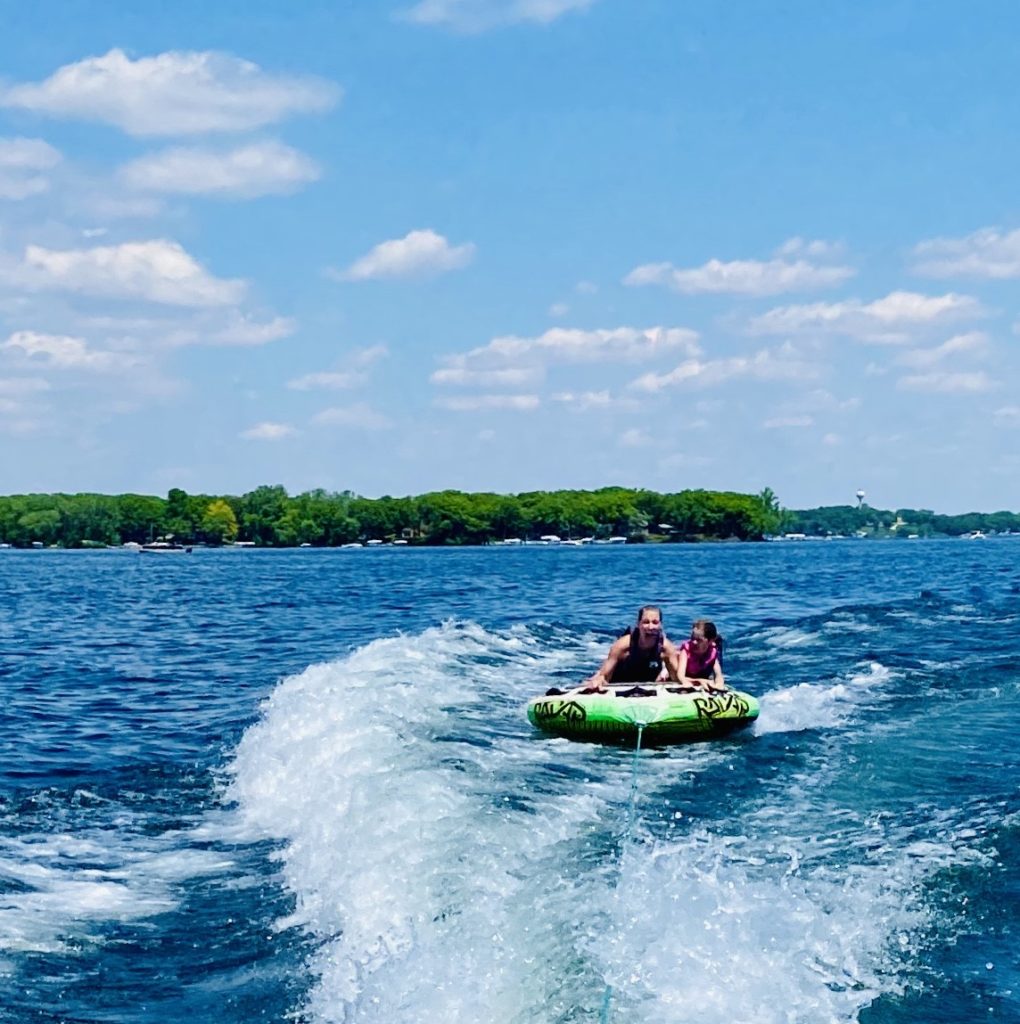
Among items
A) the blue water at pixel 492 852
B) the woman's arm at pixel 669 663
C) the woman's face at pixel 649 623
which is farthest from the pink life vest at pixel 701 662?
the blue water at pixel 492 852

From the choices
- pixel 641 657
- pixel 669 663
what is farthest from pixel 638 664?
pixel 669 663

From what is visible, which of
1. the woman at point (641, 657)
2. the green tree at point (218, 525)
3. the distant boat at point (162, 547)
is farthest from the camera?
the green tree at point (218, 525)

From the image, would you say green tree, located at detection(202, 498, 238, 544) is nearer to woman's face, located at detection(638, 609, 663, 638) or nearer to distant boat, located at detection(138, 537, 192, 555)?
distant boat, located at detection(138, 537, 192, 555)

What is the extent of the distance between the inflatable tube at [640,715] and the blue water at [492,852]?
350 mm

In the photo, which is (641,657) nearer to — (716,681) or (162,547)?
(716,681)

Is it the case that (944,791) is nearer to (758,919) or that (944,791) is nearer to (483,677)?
(758,919)

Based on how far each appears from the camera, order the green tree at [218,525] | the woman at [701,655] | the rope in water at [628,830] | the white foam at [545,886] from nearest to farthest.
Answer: the rope in water at [628,830]
the white foam at [545,886]
the woman at [701,655]
the green tree at [218,525]

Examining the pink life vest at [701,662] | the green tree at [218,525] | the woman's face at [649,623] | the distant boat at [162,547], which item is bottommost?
the distant boat at [162,547]

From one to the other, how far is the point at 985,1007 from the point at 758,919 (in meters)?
1.37

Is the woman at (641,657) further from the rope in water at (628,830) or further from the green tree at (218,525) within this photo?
the green tree at (218,525)

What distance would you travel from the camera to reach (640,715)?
15812 mm

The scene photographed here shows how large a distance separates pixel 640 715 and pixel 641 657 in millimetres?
1852

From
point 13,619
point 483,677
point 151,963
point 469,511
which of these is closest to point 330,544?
point 469,511

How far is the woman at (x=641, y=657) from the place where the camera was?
17.5 metres
